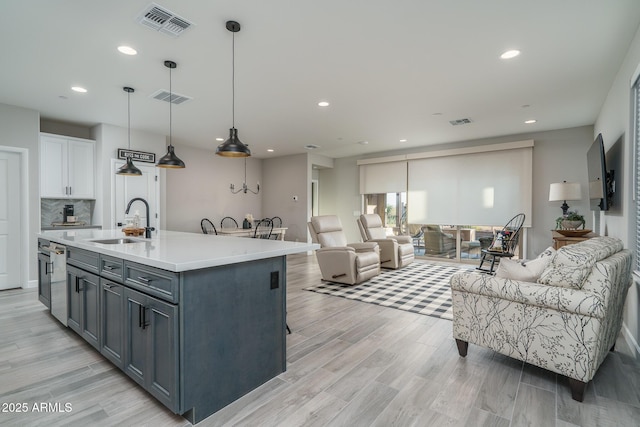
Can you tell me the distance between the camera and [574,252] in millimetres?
2020

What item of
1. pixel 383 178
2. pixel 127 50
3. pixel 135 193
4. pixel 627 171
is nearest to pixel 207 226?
pixel 135 193

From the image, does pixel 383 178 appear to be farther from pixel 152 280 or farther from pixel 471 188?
pixel 152 280

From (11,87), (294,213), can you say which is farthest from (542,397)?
(294,213)

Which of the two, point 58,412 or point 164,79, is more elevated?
point 164,79

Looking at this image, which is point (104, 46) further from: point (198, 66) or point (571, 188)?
point (571, 188)

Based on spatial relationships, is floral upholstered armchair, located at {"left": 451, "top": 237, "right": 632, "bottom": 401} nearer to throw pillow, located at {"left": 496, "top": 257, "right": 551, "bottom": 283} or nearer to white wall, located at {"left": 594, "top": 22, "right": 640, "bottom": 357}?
throw pillow, located at {"left": 496, "top": 257, "right": 551, "bottom": 283}

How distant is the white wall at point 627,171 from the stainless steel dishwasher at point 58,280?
497 centimetres

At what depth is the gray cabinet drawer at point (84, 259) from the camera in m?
2.38

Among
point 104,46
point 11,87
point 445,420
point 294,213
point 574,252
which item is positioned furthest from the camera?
point 294,213

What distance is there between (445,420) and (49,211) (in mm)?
6650

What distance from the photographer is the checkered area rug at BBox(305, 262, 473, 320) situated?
377 cm

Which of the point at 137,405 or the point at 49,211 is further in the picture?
the point at 49,211

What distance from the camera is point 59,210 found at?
5.51 metres

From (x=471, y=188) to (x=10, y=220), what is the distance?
8.24 m
